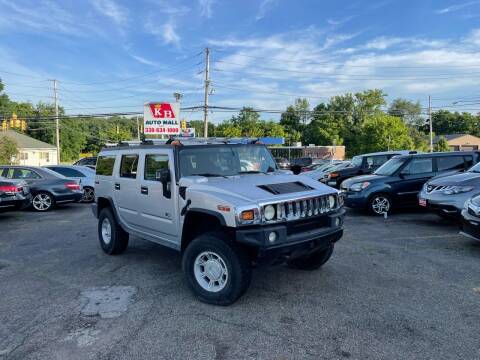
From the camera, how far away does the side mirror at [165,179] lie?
15.5 ft

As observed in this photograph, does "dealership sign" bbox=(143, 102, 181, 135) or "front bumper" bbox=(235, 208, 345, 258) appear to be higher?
"dealership sign" bbox=(143, 102, 181, 135)

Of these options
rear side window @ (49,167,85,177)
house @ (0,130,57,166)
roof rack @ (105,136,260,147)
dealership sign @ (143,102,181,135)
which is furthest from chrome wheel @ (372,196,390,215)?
house @ (0,130,57,166)

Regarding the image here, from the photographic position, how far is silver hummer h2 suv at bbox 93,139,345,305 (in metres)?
3.96

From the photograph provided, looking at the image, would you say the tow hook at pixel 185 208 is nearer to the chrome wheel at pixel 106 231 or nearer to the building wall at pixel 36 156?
the chrome wheel at pixel 106 231

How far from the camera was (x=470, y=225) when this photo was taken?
19.5ft

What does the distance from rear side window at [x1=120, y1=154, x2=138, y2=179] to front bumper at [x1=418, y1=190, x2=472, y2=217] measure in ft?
19.4

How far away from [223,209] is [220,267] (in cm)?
71

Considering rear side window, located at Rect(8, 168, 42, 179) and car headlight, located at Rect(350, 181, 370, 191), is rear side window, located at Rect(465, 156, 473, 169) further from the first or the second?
rear side window, located at Rect(8, 168, 42, 179)

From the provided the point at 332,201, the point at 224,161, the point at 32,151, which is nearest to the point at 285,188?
the point at 332,201

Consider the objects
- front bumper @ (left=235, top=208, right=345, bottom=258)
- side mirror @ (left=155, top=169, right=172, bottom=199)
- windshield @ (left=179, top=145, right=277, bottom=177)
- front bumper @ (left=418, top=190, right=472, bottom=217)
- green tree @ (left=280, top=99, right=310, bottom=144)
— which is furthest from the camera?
green tree @ (left=280, top=99, right=310, bottom=144)

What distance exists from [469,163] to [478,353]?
841 cm

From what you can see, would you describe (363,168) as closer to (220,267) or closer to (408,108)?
(220,267)

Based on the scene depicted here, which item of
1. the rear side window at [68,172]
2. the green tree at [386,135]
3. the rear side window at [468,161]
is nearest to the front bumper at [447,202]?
the rear side window at [468,161]

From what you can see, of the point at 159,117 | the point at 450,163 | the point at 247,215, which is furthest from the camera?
the point at 159,117
